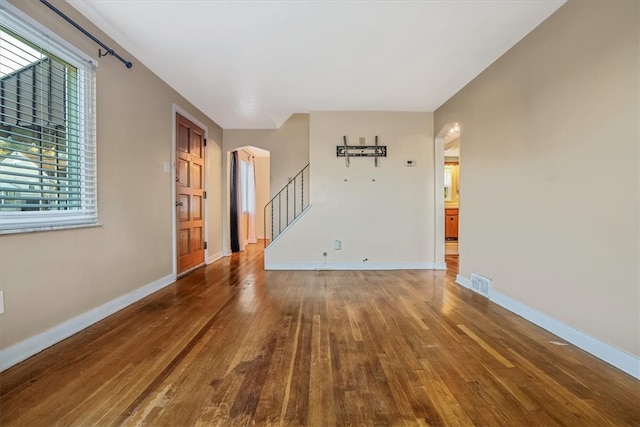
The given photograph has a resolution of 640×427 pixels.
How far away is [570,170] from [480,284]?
1530 mm

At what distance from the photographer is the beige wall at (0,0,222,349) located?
179cm

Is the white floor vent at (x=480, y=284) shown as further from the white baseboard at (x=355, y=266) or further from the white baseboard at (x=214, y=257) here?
the white baseboard at (x=214, y=257)

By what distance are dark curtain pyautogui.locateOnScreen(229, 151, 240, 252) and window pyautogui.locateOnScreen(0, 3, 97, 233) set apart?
143 inches

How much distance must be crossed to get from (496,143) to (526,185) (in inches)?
24.3

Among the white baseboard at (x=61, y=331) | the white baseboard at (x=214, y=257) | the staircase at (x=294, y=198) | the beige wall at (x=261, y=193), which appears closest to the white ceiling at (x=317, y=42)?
the staircase at (x=294, y=198)

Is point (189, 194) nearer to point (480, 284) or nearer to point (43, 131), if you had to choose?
point (43, 131)

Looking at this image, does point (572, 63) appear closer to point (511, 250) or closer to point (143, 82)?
point (511, 250)

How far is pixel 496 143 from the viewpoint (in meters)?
2.88

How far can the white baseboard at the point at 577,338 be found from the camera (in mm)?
1626

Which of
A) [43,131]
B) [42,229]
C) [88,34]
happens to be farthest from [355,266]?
[88,34]

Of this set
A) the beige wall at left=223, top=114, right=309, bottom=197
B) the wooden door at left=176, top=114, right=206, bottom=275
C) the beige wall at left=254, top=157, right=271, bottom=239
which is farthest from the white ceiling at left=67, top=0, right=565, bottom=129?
the beige wall at left=254, top=157, right=271, bottom=239

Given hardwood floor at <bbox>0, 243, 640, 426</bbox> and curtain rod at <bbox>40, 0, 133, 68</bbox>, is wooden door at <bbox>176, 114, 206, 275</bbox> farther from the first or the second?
hardwood floor at <bbox>0, 243, 640, 426</bbox>

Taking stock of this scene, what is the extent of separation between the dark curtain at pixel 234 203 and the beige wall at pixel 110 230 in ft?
6.98

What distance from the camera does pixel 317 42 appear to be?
8.25ft
